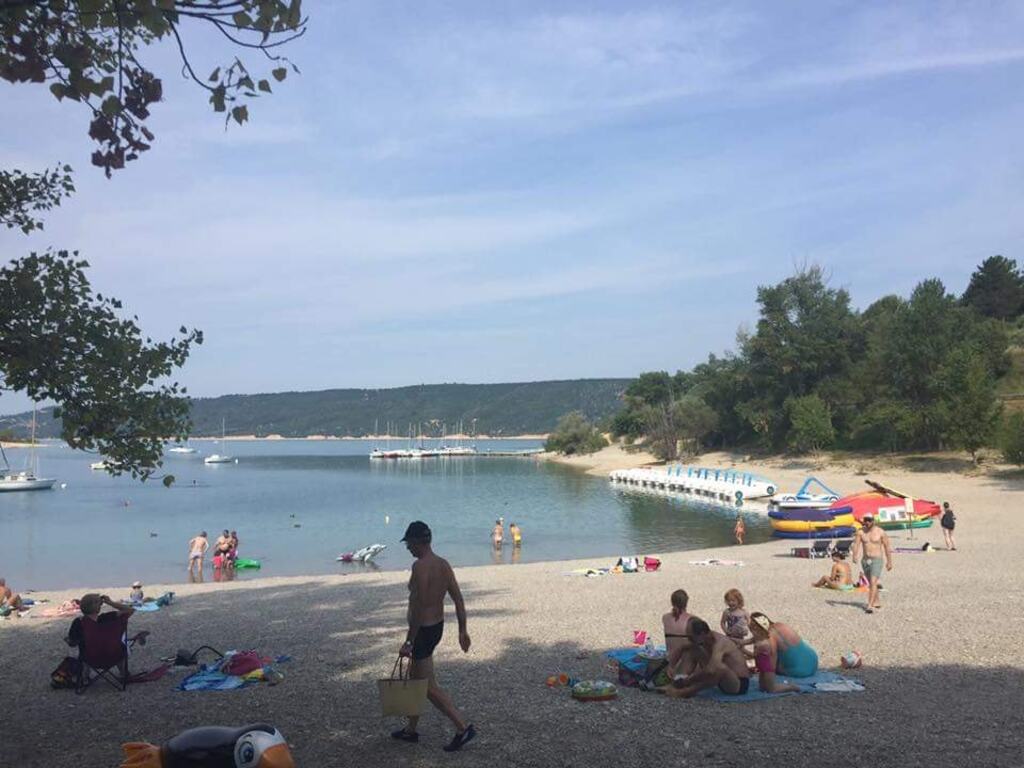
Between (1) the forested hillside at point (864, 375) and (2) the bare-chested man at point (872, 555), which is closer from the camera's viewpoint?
(2) the bare-chested man at point (872, 555)

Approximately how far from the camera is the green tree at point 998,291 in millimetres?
70188

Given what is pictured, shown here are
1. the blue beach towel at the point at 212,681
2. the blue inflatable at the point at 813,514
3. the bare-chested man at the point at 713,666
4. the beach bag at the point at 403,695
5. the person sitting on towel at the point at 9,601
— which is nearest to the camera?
the beach bag at the point at 403,695

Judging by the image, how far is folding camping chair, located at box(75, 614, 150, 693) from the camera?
909cm

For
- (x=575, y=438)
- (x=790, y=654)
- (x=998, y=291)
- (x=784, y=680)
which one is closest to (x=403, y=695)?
(x=784, y=680)

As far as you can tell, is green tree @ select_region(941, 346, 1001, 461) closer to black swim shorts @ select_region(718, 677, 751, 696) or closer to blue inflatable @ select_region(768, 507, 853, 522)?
blue inflatable @ select_region(768, 507, 853, 522)

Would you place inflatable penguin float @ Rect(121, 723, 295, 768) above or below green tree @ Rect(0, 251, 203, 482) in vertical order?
below

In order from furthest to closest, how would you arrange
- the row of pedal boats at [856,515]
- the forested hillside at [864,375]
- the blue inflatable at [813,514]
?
the forested hillside at [864,375], the blue inflatable at [813,514], the row of pedal boats at [856,515]

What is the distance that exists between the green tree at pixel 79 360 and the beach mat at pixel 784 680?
555 centimetres

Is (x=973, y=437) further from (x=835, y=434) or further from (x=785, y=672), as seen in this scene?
(x=785, y=672)

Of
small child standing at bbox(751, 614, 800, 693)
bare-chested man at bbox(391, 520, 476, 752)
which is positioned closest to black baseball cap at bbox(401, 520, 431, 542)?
bare-chested man at bbox(391, 520, 476, 752)

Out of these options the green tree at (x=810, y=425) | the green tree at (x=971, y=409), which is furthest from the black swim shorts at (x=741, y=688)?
the green tree at (x=810, y=425)

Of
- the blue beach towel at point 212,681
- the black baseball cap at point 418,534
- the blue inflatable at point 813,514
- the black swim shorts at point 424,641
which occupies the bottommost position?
the blue inflatable at point 813,514

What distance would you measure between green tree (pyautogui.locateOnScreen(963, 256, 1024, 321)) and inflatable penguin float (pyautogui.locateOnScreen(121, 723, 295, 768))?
76431 millimetres

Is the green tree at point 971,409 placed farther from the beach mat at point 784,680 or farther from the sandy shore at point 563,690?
the beach mat at point 784,680
